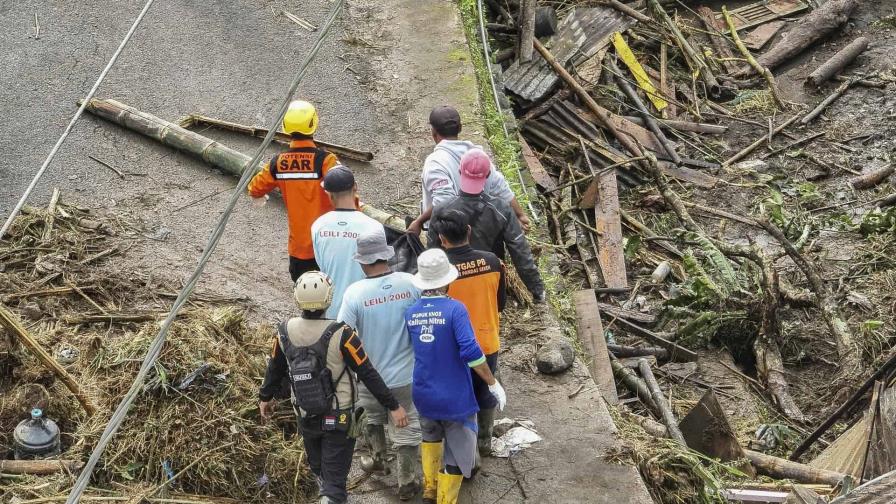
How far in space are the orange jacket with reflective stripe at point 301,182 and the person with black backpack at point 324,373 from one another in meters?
1.55

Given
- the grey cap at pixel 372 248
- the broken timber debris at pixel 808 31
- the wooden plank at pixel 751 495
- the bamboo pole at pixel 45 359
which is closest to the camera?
the grey cap at pixel 372 248

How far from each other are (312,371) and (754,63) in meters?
12.2

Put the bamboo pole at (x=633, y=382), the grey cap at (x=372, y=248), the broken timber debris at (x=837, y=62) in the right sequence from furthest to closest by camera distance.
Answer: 1. the broken timber debris at (x=837, y=62)
2. the bamboo pole at (x=633, y=382)
3. the grey cap at (x=372, y=248)

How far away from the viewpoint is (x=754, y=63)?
15797 mm

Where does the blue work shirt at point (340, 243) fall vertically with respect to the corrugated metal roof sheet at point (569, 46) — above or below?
below

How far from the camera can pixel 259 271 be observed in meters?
8.96

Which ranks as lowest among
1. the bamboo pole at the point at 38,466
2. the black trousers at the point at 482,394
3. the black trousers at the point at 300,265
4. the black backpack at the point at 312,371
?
the bamboo pole at the point at 38,466

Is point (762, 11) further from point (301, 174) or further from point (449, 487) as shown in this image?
point (449, 487)

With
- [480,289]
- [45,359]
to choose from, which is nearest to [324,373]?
[480,289]

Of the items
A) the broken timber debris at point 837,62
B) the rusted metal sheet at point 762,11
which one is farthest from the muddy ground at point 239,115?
the broken timber debris at point 837,62

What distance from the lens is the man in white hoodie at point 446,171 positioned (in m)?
7.25

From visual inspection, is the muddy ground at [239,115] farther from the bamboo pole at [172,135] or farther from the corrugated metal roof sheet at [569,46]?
the corrugated metal roof sheet at [569,46]

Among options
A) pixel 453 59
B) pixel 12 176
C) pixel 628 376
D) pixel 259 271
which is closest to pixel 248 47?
pixel 453 59

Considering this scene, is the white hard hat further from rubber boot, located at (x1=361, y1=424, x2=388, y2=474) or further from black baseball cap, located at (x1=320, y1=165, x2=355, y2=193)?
rubber boot, located at (x1=361, y1=424, x2=388, y2=474)
